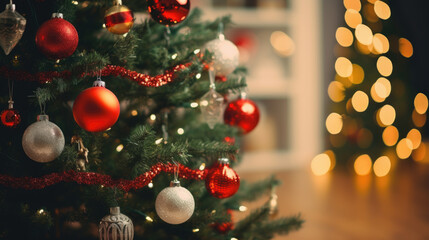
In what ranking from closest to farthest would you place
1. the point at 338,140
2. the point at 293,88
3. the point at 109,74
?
1. the point at 109,74
2. the point at 338,140
3. the point at 293,88

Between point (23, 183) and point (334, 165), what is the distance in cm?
214

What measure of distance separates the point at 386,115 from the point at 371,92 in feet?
0.56

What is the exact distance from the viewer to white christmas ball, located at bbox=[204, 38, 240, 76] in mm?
915

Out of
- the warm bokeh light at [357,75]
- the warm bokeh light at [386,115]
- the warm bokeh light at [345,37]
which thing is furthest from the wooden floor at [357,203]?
the warm bokeh light at [345,37]

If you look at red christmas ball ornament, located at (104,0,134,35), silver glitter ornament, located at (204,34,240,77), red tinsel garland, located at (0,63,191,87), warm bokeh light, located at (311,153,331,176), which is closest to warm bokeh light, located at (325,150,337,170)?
warm bokeh light, located at (311,153,331,176)

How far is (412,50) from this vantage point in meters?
2.58

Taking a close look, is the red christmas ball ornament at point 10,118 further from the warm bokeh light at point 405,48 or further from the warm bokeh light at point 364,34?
the warm bokeh light at point 405,48

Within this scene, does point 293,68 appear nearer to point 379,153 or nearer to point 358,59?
point 358,59

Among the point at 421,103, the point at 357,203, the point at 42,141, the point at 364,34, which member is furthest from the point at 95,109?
the point at 421,103

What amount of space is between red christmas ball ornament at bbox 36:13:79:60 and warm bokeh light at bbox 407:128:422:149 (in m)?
2.31

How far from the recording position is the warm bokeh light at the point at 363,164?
2490mm

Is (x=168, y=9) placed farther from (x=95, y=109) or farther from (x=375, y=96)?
(x=375, y=96)

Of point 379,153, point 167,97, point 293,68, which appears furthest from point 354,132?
point 167,97

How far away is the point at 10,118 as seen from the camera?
0.75 metres
